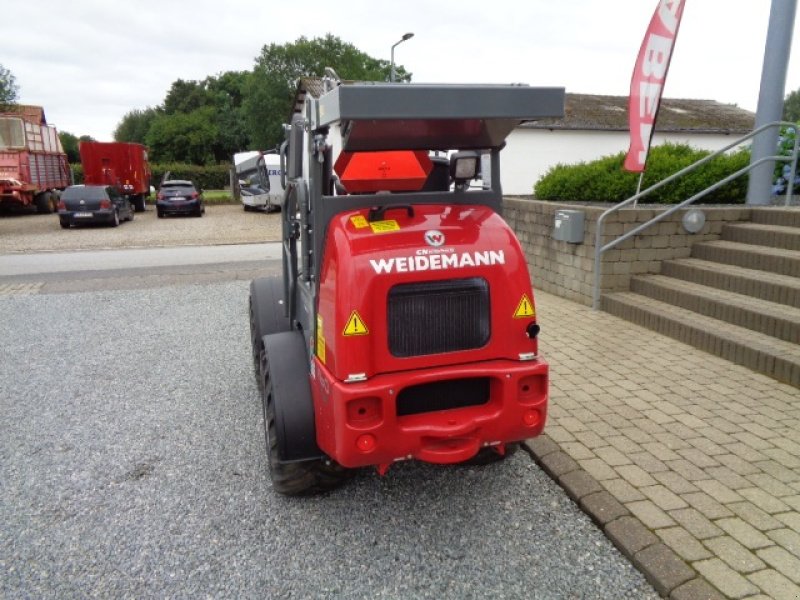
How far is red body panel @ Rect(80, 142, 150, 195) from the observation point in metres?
26.6

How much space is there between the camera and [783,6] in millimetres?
7855

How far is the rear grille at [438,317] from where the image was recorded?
311cm

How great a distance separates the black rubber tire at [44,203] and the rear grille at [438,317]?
2914cm

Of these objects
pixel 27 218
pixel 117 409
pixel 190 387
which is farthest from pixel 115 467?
pixel 27 218

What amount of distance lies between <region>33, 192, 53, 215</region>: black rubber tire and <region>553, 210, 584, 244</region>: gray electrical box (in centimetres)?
2627

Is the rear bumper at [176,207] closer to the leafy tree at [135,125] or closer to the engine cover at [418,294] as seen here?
the engine cover at [418,294]

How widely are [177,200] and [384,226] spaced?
24164 millimetres

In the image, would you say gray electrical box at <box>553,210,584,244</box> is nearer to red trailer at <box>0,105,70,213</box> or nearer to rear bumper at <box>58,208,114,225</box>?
rear bumper at <box>58,208,114,225</box>

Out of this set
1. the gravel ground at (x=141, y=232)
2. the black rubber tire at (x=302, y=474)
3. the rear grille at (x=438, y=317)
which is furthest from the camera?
the gravel ground at (x=141, y=232)

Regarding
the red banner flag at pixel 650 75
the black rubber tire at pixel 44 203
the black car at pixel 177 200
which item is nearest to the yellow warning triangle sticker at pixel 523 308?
the red banner flag at pixel 650 75

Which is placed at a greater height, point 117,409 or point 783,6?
point 783,6

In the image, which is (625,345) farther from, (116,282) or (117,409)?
(116,282)

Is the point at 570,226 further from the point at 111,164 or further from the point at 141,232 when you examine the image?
the point at 111,164

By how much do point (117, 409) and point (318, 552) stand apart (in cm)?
278
